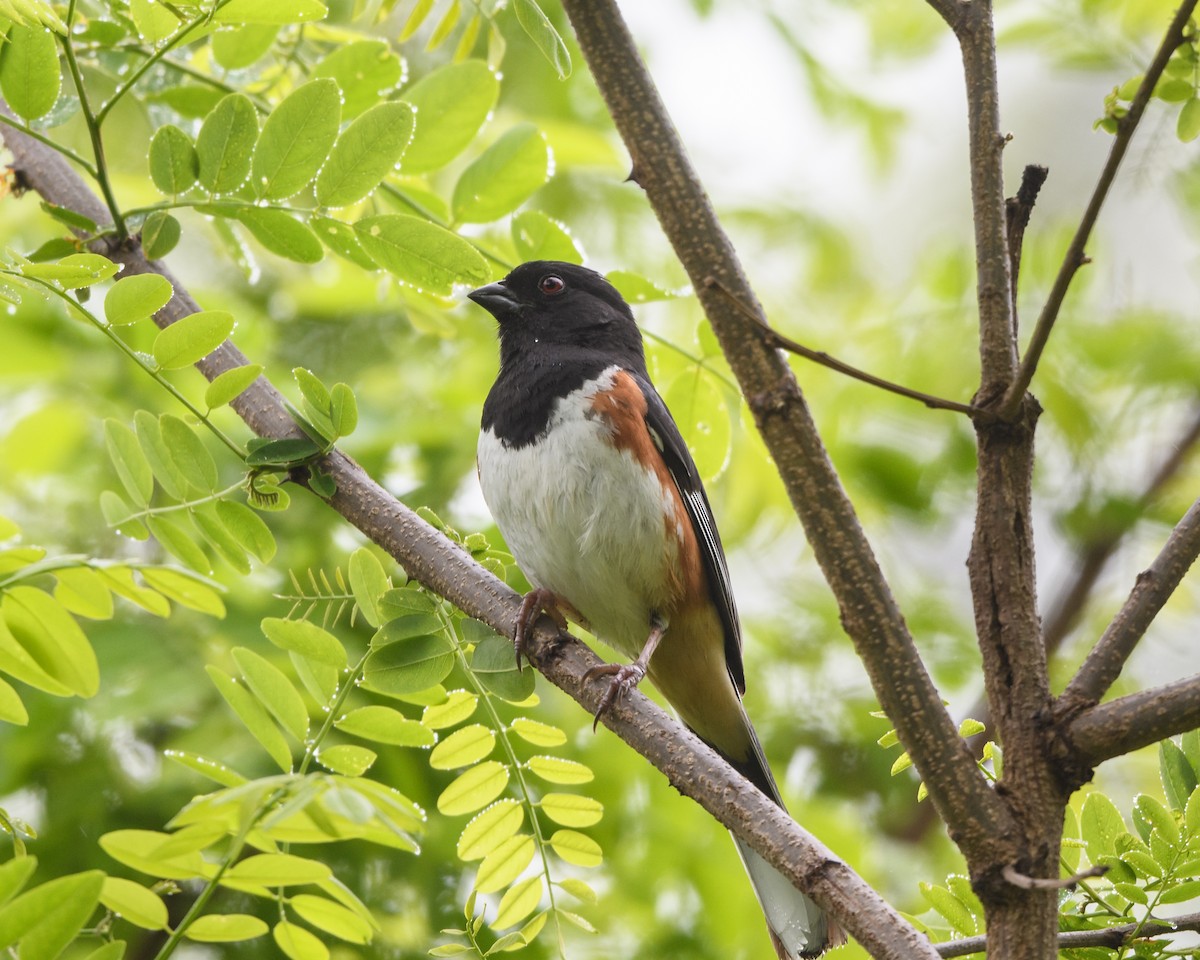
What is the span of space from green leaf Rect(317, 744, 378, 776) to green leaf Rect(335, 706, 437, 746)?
0.18m

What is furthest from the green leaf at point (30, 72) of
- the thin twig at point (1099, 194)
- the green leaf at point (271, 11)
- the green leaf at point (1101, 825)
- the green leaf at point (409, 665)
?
the green leaf at point (1101, 825)

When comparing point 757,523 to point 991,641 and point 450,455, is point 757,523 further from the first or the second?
point 991,641

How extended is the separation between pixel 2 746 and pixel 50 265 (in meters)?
1.56

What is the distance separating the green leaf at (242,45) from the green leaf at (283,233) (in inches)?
25.1

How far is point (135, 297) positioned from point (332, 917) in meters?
1.12

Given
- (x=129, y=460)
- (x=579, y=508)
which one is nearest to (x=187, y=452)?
(x=129, y=460)

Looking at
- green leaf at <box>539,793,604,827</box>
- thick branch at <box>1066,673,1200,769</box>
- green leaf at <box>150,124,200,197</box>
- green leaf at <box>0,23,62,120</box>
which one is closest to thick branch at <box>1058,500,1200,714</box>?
thick branch at <box>1066,673,1200,769</box>

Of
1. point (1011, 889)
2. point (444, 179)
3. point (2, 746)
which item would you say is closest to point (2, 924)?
point (1011, 889)

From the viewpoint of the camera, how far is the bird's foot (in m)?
2.33

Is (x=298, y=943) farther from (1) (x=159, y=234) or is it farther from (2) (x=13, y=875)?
(1) (x=159, y=234)

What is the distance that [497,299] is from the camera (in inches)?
153

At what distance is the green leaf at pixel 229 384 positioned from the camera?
2.25 metres

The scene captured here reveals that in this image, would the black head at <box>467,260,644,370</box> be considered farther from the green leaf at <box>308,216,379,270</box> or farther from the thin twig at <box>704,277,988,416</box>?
the thin twig at <box>704,277,988,416</box>

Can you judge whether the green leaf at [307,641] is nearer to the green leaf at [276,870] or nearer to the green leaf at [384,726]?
the green leaf at [384,726]
